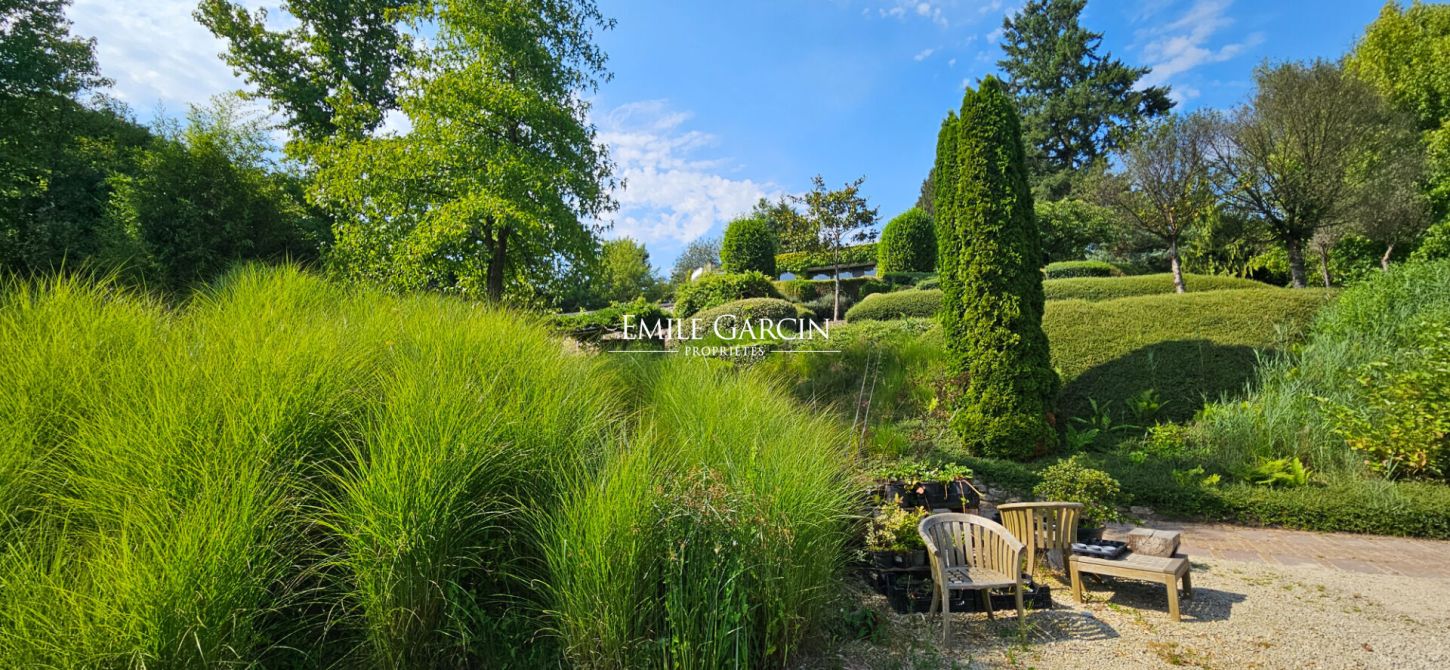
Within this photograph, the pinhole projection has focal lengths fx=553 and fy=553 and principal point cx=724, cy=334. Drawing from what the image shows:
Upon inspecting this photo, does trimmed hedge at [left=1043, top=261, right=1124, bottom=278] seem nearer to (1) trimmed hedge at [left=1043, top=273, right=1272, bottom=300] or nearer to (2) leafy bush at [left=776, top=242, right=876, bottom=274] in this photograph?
(1) trimmed hedge at [left=1043, top=273, right=1272, bottom=300]

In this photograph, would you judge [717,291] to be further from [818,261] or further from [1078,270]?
[1078,270]

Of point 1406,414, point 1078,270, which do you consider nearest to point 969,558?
point 1406,414

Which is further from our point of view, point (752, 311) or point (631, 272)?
point (631, 272)

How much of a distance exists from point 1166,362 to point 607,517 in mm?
7967

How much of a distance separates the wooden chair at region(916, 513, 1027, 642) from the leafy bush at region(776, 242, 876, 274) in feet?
68.1

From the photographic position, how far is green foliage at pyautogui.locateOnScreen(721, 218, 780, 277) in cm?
2238

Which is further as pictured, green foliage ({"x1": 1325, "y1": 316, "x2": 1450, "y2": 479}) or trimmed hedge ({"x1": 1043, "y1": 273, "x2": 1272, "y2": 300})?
trimmed hedge ({"x1": 1043, "y1": 273, "x2": 1272, "y2": 300})

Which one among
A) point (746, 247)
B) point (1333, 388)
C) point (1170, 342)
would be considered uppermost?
point (746, 247)

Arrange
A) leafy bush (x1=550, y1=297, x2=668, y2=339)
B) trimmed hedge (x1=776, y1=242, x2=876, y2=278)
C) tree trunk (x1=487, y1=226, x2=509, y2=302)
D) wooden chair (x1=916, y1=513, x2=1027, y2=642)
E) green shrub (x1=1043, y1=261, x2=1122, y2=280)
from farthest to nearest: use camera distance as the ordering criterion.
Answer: trimmed hedge (x1=776, y1=242, x2=876, y2=278) < green shrub (x1=1043, y1=261, x2=1122, y2=280) < leafy bush (x1=550, y1=297, x2=668, y2=339) < tree trunk (x1=487, y1=226, x2=509, y2=302) < wooden chair (x1=916, y1=513, x2=1027, y2=642)

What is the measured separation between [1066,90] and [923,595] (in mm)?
36360

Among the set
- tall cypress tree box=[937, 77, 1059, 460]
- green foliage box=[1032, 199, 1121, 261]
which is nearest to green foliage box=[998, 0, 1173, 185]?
green foliage box=[1032, 199, 1121, 261]

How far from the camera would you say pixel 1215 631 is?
3.06m

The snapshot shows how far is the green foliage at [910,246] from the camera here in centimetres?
2279

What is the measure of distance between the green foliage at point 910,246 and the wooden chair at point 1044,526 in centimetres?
1944
